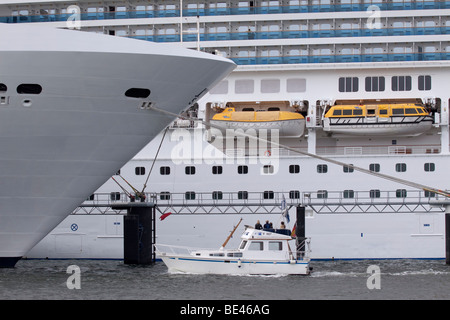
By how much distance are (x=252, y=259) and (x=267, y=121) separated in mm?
6872

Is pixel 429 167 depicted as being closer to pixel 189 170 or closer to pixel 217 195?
pixel 217 195

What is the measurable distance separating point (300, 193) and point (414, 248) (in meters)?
4.22

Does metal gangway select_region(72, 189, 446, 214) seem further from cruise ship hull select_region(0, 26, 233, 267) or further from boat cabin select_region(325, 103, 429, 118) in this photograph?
cruise ship hull select_region(0, 26, 233, 267)

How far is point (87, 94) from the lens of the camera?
21.1m

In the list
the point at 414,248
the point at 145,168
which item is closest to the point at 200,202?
the point at 145,168

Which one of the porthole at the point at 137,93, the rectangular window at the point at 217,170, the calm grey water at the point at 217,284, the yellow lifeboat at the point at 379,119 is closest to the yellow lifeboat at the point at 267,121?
the yellow lifeboat at the point at 379,119

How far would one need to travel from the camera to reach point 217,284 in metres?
23.4

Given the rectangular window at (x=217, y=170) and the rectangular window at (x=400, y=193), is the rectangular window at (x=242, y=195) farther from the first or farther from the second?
the rectangular window at (x=400, y=193)

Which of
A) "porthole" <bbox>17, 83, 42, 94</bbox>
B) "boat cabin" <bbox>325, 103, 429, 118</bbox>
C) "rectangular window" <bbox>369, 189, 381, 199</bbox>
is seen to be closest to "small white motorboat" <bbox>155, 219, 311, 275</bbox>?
"rectangular window" <bbox>369, 189, 381, 199</bbox>

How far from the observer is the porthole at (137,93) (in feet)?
71.1

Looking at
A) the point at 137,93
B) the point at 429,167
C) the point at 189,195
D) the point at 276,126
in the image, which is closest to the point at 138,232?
the point at 189,195

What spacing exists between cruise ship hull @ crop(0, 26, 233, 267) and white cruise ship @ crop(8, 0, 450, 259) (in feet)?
24.2

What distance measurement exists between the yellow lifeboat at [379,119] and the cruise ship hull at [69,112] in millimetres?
9241

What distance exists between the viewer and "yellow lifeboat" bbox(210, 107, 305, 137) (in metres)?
31.5
